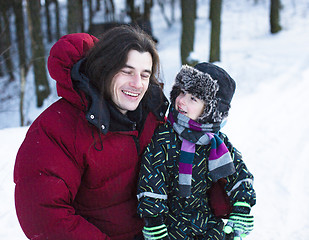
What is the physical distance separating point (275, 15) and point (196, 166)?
12.4 metres

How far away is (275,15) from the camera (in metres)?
12.3

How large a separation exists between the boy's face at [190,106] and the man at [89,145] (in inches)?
10.6

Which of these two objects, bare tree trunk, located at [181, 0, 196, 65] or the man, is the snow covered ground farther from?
bare tree trunk, located at [181, 0, 196, 65]

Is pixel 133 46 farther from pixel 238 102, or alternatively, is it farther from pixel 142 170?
pixel 238 102

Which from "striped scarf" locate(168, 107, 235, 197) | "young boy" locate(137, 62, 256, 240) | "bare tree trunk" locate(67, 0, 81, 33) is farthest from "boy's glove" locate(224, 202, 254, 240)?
"bare tree trunk" locate(67, 0, 81, 33)

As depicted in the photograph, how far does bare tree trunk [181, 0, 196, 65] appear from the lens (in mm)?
8141

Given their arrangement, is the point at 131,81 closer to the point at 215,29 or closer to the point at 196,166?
the point at 196,166

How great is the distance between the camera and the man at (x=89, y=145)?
4.89 ft

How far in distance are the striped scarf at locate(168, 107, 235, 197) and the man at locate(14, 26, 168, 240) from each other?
0.25 m

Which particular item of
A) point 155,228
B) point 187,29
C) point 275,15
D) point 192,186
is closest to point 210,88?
point 192,186

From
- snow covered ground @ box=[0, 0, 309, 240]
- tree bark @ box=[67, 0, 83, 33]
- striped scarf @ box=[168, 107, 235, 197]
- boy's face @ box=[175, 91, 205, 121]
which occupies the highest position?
tree bark @ box=[67, 0, 83, 33]

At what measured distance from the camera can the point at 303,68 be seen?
26.1ft

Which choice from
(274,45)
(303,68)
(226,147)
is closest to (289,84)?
(303,68)

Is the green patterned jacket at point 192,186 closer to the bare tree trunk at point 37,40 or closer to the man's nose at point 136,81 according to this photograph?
the man's nose at point 136,81
